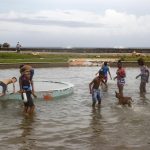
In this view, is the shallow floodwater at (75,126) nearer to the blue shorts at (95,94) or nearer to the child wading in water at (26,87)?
the blue shorts at (95,94)

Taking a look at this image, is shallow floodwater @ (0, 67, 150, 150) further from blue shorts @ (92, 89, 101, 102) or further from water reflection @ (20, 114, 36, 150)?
blue shorts @ (92, 89, 101, 102)

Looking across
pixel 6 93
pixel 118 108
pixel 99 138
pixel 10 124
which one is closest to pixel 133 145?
pixel 99 138

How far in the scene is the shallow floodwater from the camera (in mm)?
10766

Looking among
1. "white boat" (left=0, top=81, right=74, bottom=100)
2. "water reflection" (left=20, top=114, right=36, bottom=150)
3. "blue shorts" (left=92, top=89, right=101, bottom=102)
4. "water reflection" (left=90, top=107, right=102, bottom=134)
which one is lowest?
"water reflection" (left=90, top=107, right=102, bottom=134)

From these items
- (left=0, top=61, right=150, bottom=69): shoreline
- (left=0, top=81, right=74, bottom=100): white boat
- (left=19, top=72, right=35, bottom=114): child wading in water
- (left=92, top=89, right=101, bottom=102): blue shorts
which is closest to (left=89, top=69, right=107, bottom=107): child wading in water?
(left=92, top=89, right=101, bottom=102): blue shorts

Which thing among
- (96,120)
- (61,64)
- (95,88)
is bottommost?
(96,120)

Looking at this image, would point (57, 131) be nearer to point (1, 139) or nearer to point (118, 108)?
point (1, 139)

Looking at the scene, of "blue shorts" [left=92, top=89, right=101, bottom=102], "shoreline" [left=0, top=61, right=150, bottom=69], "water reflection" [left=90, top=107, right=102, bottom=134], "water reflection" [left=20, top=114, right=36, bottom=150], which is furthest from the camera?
"shoreline" [left=0, top=61, right=150, bottom=69]

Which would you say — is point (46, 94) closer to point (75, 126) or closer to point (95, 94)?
point (95, 94)

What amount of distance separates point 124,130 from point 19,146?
328 centimetres

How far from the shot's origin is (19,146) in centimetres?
1051

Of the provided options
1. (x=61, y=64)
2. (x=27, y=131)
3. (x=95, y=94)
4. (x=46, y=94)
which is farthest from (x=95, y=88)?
(x=61, y=64)

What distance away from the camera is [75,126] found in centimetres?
1298

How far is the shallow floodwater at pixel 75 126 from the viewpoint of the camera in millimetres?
10766
